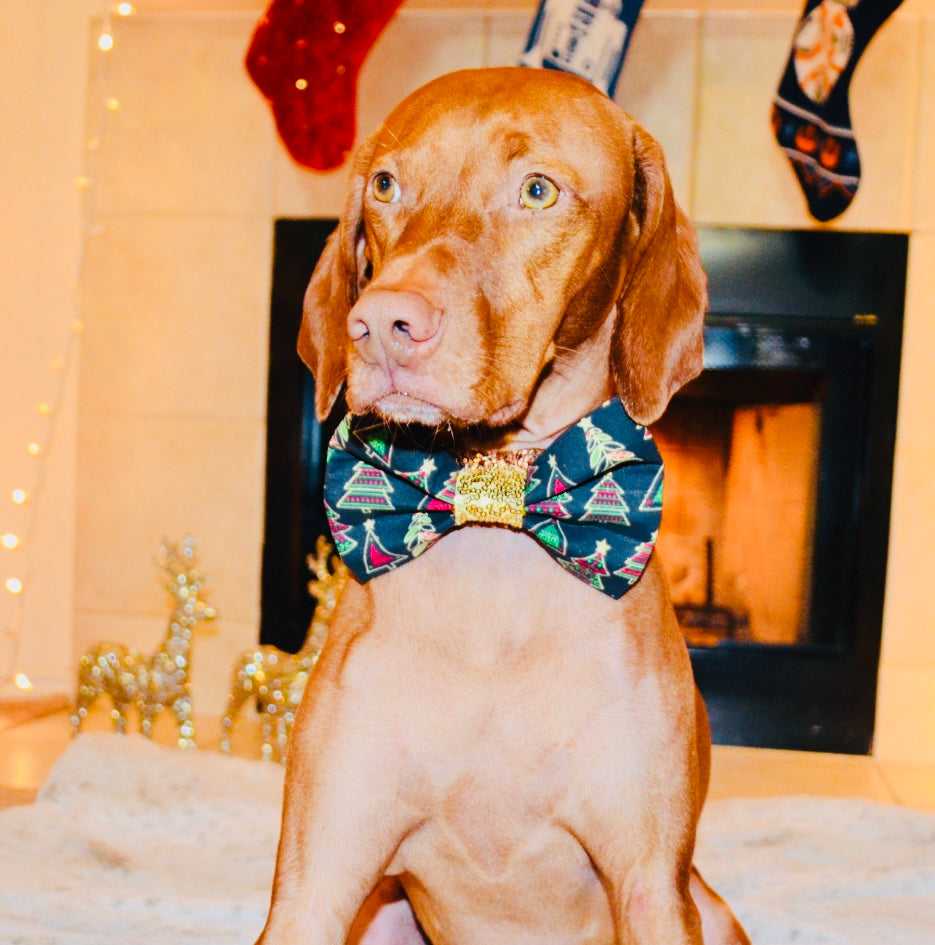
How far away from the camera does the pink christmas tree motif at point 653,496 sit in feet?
5.16

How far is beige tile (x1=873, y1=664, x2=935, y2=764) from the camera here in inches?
154

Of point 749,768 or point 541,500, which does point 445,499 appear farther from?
point 749,768

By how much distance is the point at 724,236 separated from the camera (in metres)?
3.85

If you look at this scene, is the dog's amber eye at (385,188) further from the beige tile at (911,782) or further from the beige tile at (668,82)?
the beige tile at (911,782)

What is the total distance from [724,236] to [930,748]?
1829 mm

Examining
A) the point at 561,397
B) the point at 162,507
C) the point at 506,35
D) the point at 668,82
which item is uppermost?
the point at 506,35

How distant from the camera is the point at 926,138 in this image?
12.4 ft

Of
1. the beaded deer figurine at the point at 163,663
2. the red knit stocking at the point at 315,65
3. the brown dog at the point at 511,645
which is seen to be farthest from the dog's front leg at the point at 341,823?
the red knit stocking at the point at 315,65

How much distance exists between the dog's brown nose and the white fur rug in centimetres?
136

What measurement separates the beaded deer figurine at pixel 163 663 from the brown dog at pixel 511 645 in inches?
71.6

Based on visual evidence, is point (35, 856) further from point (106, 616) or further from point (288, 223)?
point (288, 223)

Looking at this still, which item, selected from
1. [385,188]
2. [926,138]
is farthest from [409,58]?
[385,188]

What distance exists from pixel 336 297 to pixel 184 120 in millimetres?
2615

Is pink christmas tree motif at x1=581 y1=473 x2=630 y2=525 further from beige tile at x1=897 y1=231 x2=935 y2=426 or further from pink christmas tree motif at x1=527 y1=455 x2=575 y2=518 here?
beige tile at x1=897 y1=231 x2=935 y2=426
